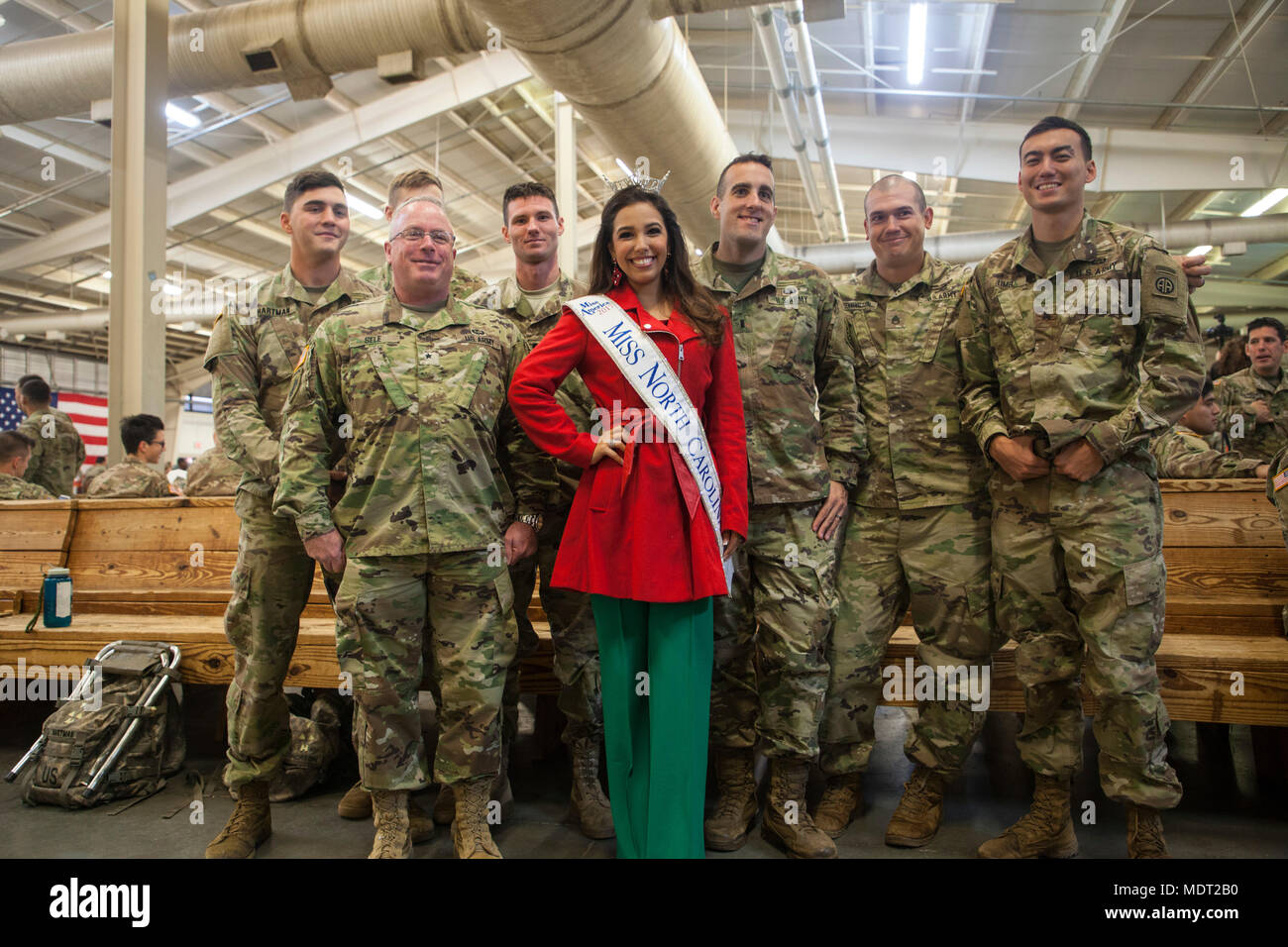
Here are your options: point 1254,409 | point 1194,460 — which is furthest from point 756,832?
point 1254,409

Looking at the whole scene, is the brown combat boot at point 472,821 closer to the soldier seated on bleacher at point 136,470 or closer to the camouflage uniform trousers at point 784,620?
the camouflage uniform trousers at point 784,620

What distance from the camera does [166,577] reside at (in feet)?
11.4

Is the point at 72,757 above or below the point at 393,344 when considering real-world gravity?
below

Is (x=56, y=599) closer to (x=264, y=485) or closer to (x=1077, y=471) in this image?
(x=264, y=485)

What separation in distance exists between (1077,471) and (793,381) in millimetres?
772

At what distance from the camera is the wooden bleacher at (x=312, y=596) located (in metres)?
2.34

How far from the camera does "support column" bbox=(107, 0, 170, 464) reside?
468 centimetres

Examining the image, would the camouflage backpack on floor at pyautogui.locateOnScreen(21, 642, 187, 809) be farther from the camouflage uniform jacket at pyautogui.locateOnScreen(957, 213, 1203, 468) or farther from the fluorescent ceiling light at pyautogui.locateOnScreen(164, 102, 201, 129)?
the fluorescent ceiling light at pyautogui.locateOnScreen(164, 102, 201, 129)

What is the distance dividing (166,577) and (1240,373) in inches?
227

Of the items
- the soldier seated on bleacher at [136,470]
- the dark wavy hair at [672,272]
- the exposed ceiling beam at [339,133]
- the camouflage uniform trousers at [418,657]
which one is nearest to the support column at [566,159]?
the exposed ceiling beam at [339,133]

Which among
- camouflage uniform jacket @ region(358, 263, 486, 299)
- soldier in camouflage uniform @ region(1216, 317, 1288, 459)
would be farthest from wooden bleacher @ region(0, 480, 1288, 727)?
soldier in camouflage uniform @ region(1216, 317, 1288, 459)

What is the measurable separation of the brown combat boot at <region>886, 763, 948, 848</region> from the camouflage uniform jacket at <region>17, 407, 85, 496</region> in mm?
6416
